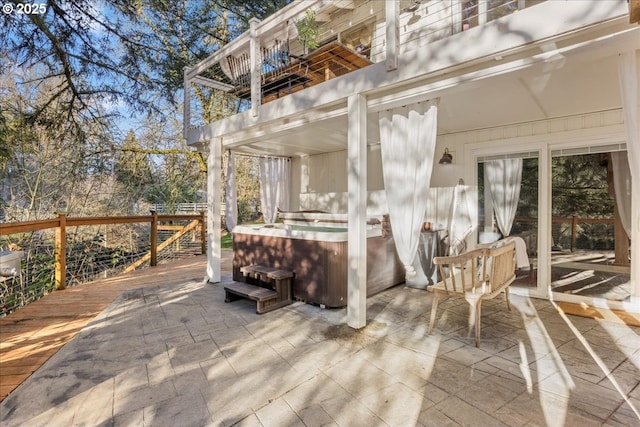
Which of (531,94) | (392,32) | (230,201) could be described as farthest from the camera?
(230,201)

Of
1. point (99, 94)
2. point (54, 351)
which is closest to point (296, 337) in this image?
point (54, 351)

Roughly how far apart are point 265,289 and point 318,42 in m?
4.30

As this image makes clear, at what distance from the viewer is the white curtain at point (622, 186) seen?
145 inches

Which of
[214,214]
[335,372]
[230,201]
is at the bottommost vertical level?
[335,372]

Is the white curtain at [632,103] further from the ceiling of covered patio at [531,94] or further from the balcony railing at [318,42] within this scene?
the balcony railing at [318,42]

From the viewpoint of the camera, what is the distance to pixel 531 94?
3178mm

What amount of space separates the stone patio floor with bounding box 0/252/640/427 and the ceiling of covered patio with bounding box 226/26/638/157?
225cm

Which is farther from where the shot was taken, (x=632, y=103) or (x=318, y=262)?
(x=318, y=262)

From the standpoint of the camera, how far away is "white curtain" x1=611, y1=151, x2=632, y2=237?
12.1 feet

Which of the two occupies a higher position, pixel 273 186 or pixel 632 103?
pixel 632 103

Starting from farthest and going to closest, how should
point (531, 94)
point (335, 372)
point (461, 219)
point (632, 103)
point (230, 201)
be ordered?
point (230, 201), point (461, 219), point (531, 94), point (335, 372), point (632, 103)

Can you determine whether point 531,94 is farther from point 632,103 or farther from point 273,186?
point 273,186

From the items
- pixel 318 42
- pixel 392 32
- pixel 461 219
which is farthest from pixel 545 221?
pixel 318 42

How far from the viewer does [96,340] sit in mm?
2977
